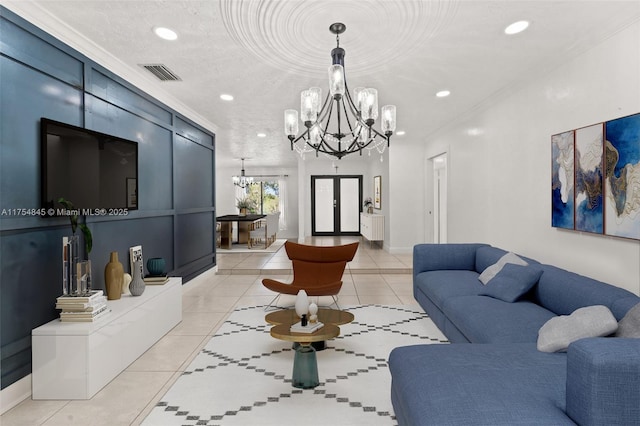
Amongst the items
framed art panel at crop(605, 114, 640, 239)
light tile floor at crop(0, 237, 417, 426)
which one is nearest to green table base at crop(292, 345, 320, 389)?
light tile floor at crop(0, 237, 417, 426)

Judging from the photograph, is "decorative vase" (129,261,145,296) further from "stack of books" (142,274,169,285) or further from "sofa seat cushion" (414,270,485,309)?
"sofa seat cushion" (414,270,485,309)

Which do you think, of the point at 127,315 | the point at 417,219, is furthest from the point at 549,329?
the point at 417,219

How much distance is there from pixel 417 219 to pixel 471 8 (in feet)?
19.9

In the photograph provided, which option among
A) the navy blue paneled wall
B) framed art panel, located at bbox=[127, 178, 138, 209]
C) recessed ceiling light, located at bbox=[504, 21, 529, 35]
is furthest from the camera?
framed art panel, located at bbox=[127, 178, 138, 209]

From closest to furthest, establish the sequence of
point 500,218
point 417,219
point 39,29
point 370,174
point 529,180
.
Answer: point 39,29, point 529,180, point 500,218, point 417,219, point 370,174

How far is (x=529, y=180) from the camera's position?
3.84 metres

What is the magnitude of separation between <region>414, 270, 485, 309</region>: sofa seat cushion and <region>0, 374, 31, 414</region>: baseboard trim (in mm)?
3127

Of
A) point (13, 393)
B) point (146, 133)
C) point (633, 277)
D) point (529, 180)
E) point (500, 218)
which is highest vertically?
point (146, 133)

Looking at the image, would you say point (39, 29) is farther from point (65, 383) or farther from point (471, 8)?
point (471, 8)

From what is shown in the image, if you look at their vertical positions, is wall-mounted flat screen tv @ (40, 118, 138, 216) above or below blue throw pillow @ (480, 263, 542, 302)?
above

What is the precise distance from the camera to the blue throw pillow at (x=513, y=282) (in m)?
3.02

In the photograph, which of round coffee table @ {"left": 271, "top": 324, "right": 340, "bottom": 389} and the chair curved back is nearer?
round coffee table @ {"left": 271, "top": 324, "right": 340, "bottom": 389}

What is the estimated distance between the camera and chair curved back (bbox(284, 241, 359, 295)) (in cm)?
443

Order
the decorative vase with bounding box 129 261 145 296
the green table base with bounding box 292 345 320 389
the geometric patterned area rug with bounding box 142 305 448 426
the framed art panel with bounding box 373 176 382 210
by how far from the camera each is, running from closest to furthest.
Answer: the geometric patterned area rug with bounding box 142 305 448 426, the green table base with bounding box 292 345 320 389, the decorative vase with bounding box 129 261 145 296, the framed art panel with bounding box 373 176 382 210
